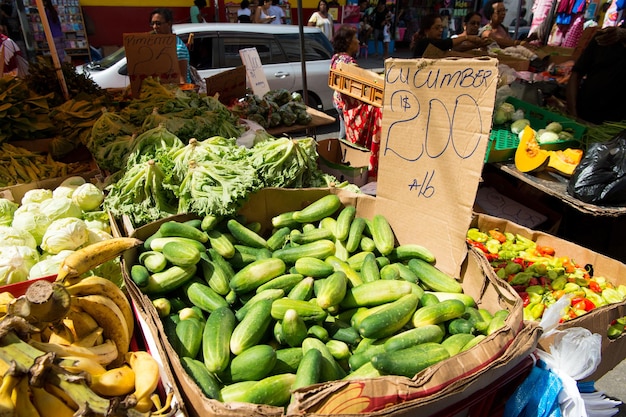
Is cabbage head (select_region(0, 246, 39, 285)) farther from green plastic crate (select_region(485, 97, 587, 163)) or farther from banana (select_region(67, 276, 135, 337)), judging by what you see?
green plastic crate (select_region(485, 97, 587, 163))

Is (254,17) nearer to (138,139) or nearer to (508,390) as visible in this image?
(138,139)

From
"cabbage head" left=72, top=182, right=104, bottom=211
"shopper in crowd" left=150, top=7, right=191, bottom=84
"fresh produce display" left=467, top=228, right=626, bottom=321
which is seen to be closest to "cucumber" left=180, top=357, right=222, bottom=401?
"cabbage head" left=72, top=182, right=104, bottom=211

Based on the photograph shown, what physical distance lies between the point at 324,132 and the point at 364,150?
15.2 feet

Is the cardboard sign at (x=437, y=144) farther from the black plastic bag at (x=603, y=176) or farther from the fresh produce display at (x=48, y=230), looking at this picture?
the black plastic bag at (x=603, y=176)

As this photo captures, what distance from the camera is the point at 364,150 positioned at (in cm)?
390

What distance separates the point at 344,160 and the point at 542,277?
2147mm

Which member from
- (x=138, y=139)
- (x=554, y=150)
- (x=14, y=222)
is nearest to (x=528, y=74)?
(x=554, y=150)

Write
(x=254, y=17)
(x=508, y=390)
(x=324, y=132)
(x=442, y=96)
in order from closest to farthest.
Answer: (x=508, y=390)
(x=442, y=96)
(x=324, y=132)
(x=254, y=17)

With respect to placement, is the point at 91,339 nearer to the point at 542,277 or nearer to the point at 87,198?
the point at 87,198

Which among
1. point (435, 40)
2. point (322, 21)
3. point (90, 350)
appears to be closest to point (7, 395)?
point (90, 350)

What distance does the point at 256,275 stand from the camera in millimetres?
1786

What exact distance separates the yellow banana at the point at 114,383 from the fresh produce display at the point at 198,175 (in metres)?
0.94

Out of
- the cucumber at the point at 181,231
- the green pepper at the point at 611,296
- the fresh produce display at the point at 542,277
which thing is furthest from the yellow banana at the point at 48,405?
the green pepper at the point at 611,296

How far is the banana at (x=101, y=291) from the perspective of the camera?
1.50 metres
